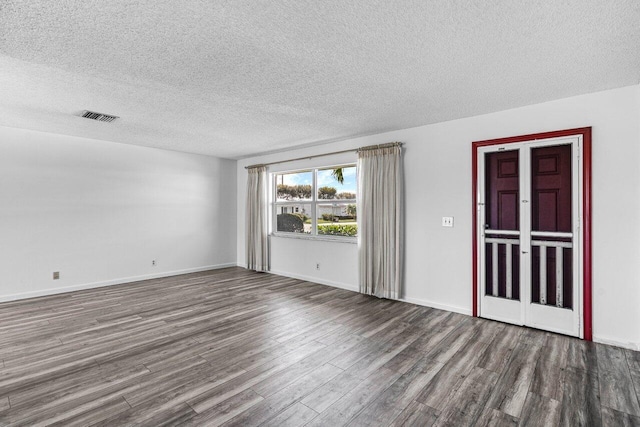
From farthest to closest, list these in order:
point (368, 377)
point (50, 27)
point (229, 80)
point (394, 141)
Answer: point (394, 141), point (229, 80), point (368, 377), point (50, 27)

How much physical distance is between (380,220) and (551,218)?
201 cm

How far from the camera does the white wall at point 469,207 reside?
2924 millimetres

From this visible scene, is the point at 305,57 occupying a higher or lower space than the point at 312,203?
higher

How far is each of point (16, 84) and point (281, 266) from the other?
4.53m

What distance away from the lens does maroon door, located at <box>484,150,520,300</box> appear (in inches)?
140

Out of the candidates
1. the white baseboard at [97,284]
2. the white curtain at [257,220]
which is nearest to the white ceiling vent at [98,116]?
the white baseboard at [97,284]

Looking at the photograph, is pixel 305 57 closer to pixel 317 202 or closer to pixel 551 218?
pixel 551 218

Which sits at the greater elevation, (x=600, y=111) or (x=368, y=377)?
(x=600, y=111)

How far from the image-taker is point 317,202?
5.71m

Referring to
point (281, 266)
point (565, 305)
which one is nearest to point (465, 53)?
point (565, 305)

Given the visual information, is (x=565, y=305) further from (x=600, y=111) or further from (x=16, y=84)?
(x=16, y=84)

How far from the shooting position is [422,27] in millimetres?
1990

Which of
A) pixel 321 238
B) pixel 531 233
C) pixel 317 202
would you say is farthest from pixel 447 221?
→ pixel 317 202

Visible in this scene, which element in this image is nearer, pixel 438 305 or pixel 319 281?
pixel 438 305
